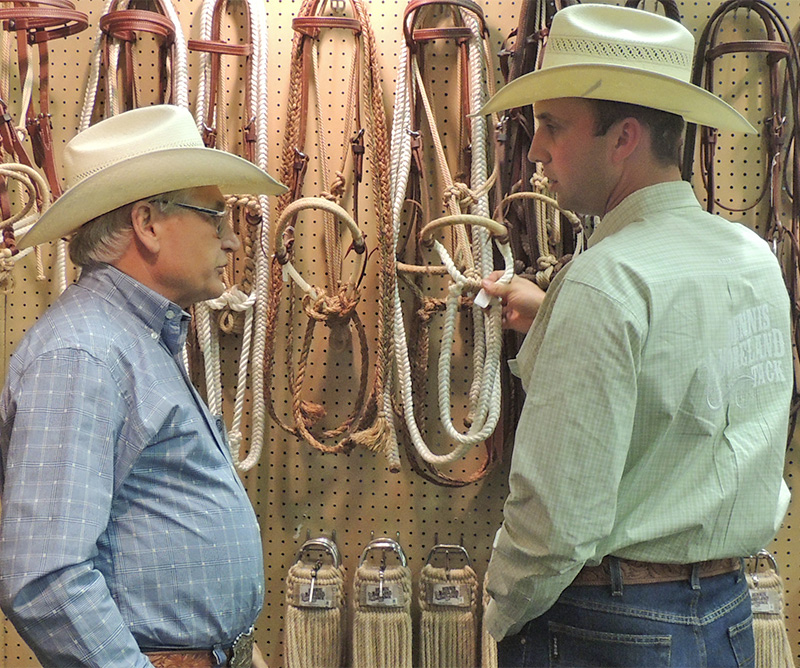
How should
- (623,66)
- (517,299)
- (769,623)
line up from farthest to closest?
(769,623), (517,299), (623,66)

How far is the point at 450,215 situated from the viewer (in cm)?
245

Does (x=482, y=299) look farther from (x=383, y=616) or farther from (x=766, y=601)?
(x=766, y=601)

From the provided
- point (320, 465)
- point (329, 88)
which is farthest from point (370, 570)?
point (329, 88)

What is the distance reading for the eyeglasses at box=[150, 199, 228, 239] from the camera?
1733 millimetres

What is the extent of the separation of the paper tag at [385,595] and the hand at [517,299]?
2.83 ft

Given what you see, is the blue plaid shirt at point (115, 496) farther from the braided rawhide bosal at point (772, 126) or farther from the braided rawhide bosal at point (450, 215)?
the braided rawhide bosal at point (772, 126)

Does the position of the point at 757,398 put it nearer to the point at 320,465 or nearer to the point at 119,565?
the point at 119,565

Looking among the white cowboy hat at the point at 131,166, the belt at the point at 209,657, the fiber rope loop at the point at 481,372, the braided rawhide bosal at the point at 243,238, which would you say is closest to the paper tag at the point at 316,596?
the braided rawhide bosal at the point at 243,238

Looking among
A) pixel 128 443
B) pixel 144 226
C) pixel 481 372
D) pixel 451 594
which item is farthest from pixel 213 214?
pixel 451 594

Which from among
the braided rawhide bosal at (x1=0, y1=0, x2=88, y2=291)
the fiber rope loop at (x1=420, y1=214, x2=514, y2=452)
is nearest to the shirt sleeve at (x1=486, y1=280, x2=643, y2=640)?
the fiber rope loop at (x1=420, y1=214, x2=514, y2=452)

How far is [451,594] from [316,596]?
394mm

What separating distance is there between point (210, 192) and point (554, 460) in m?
0.87

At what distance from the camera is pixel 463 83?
262 centimetres

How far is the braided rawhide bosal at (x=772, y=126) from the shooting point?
8.49 feet
